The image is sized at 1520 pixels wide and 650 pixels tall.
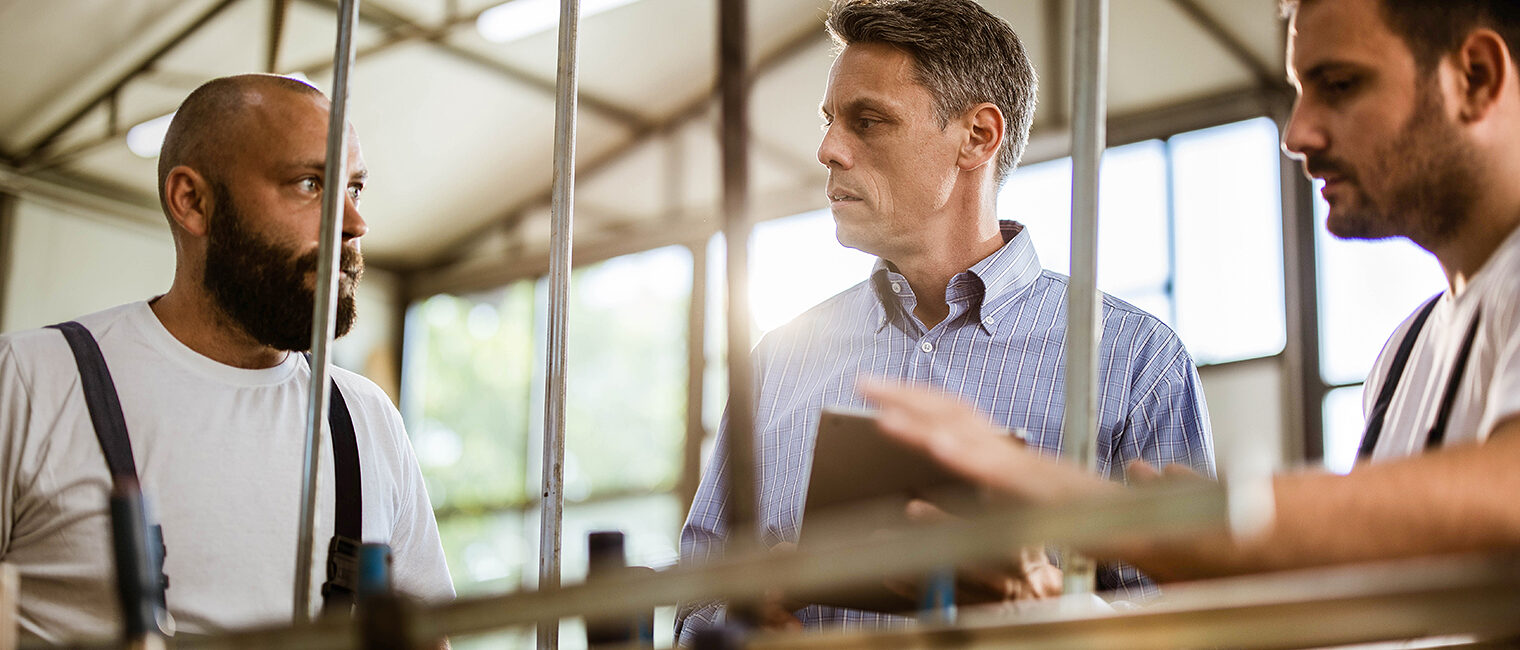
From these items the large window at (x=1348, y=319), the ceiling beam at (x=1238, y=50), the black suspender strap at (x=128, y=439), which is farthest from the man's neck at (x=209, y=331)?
the ceiling beam at (x=1238, y=50)

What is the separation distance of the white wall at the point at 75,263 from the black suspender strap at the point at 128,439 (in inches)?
245

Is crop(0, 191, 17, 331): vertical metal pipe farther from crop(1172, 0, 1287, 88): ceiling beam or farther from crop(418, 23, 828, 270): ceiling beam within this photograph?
crop(1172, 0, 1287, 88): ceiling beam

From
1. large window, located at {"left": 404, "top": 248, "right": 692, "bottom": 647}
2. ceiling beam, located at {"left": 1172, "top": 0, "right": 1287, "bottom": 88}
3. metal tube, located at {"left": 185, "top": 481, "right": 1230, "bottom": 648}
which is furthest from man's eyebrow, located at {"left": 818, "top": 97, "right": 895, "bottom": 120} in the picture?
large window, located at {"left": 404, "top": 248, "right": 692, "bottom": 647}

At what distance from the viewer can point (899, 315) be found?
1935mm

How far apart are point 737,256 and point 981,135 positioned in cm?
134

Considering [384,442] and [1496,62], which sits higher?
[1496,62]

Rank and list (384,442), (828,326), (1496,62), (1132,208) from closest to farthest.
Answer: (1496,62) → (384,442) → (828,326) → (1132,208)

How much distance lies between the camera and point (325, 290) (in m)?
1.12

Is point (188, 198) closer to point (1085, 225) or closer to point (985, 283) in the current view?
point (985, 283)

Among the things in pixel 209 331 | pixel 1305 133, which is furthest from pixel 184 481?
pixel 1305 133

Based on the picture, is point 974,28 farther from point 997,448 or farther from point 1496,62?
point 997,448

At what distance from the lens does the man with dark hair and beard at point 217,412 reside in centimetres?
161

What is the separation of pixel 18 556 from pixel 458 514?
22.4 ft

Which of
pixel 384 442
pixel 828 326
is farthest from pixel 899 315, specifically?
pixel 384 442
